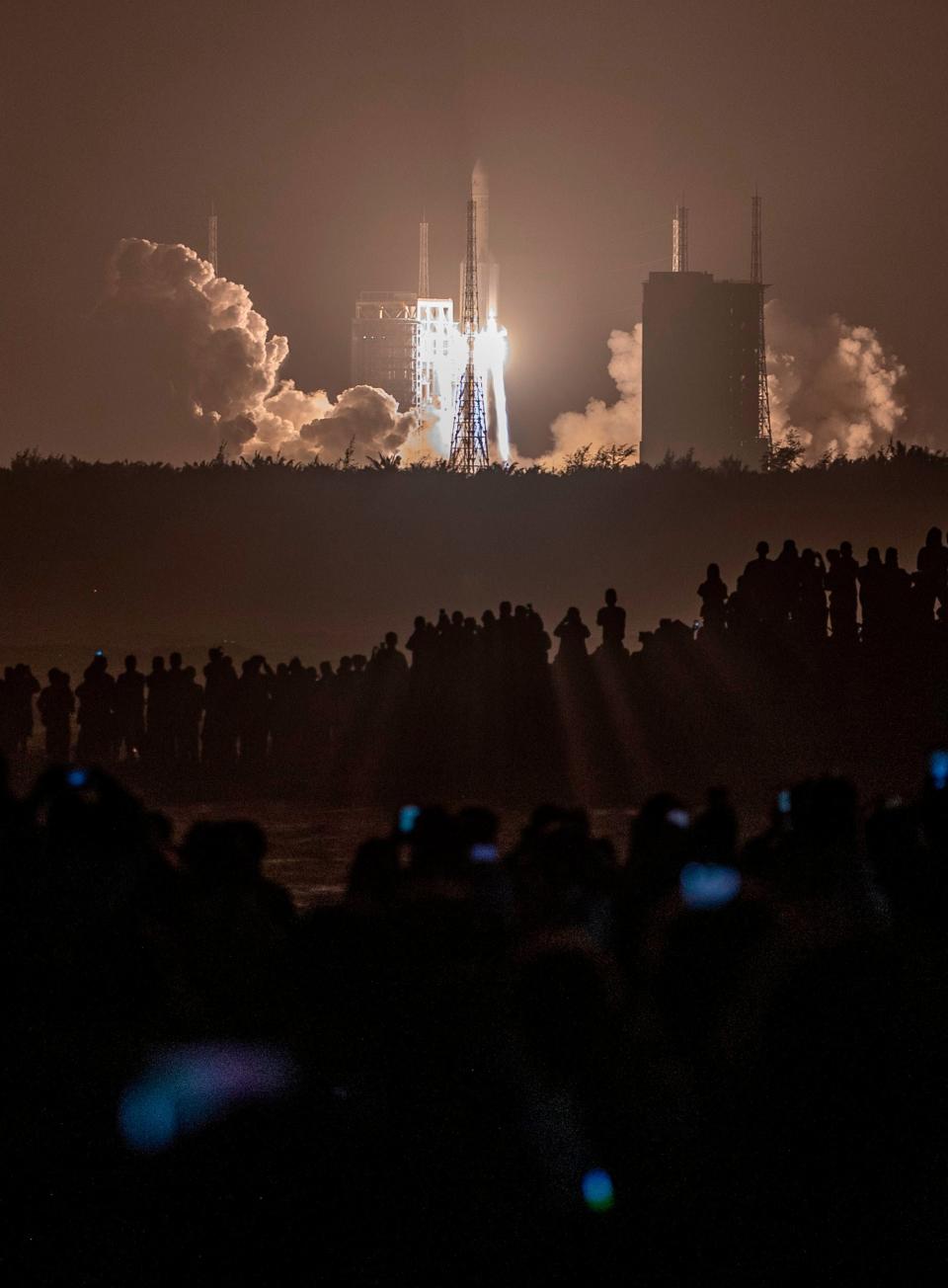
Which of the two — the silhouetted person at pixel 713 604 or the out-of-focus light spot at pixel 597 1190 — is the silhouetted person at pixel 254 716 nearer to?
the silhouetted person at pixel 713 604

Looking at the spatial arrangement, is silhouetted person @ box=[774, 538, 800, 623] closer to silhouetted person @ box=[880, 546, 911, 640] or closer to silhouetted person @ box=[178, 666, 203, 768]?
silhouetted person @ box=[880, 546, 911, 640]

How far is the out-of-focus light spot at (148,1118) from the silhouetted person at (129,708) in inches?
900

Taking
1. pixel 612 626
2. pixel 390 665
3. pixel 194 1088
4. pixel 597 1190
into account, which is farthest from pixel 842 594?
pixel 194 1088

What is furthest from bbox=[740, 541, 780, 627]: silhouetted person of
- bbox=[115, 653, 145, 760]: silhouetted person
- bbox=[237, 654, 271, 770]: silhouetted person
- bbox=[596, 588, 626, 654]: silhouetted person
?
bbox=[115, 653, 145, 760]: silhouetted person

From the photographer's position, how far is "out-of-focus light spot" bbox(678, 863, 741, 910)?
766 centimetres

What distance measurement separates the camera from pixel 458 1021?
23.4ft

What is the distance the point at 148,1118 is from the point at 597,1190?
1.60 meters

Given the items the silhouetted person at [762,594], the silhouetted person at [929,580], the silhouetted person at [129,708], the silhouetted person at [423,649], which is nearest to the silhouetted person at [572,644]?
the silhouetted person at [423,649]

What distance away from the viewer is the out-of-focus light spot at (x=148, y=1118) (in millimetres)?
7285

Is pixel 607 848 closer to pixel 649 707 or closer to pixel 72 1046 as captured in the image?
pixel 72 1046

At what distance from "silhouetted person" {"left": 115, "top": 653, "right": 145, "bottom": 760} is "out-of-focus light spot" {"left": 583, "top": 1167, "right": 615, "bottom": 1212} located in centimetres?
2335

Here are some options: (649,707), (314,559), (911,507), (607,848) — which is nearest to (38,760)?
(649,707)

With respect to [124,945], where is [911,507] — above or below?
above

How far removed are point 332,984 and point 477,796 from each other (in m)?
20.4
